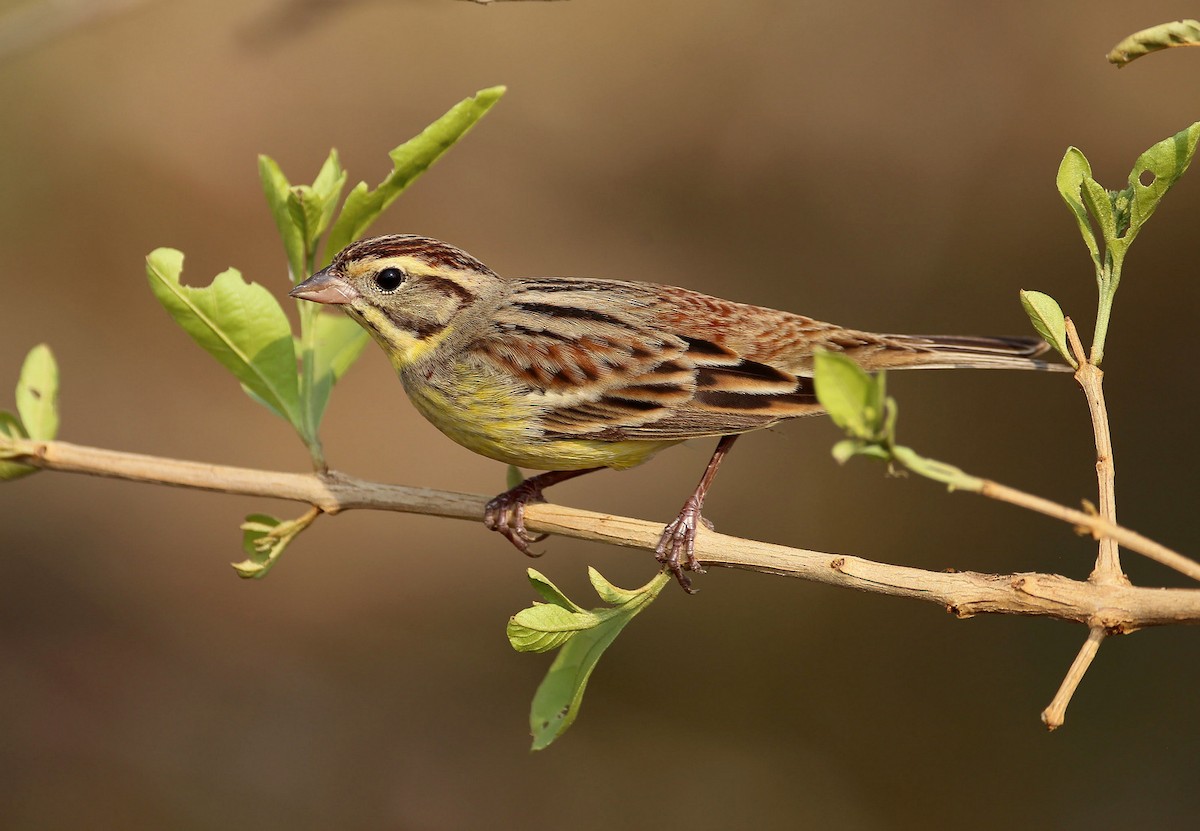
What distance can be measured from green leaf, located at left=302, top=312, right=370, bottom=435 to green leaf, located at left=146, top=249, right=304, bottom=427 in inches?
6.5

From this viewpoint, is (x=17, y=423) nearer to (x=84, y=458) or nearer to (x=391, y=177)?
(x=84, y=458)

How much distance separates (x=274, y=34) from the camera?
3766 mm

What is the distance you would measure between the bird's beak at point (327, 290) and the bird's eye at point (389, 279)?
0.42 feet

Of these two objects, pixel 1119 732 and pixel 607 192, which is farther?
pixel 607 192

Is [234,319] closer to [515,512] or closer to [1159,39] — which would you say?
[515,512]

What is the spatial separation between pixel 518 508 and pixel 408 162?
1.36 meters

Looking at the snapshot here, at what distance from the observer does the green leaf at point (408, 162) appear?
3375 millimetres

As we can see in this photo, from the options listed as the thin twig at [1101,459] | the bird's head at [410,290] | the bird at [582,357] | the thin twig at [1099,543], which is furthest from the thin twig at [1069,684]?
the bird's head at [410,290]

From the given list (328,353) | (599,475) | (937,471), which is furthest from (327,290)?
(599,475)

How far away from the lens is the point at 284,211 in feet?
11.9

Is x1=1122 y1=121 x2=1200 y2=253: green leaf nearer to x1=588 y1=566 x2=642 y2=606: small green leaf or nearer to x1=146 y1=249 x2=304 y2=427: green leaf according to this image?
x1=588 y1=566 x2=642 y2=606: small green leaf

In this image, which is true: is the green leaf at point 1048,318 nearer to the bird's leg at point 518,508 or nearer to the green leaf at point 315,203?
the bird's leg at point 518,508

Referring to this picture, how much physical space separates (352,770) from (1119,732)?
17.8 feet

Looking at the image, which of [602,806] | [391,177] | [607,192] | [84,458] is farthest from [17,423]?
[607,192]
